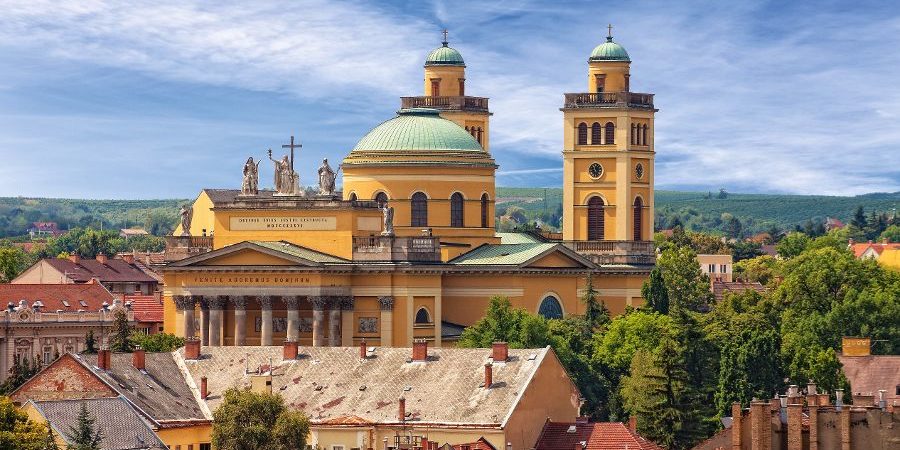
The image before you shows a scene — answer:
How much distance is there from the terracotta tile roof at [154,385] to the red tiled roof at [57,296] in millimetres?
54217

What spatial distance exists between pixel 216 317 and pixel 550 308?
19.6 metres

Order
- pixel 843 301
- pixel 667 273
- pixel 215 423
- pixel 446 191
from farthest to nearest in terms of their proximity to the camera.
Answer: pixel 667 273 → pixel 843 301 → pixel 446 191 → pixel 215 423

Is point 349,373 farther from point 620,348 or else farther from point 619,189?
point 619,189

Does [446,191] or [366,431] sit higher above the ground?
[446,191]

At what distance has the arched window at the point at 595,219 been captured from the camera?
166 meters

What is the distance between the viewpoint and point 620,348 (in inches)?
5640

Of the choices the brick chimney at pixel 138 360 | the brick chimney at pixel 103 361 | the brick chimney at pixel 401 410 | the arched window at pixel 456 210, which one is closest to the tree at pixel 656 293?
the arched window at pixel 456 210

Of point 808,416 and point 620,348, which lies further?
point 620,348

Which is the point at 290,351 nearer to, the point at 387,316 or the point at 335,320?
the point at 335,320

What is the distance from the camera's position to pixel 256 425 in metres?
98.1

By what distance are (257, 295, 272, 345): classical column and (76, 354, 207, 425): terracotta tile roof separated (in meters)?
29.6

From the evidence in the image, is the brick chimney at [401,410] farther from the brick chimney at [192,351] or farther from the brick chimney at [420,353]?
the brick chimney at [192,351]

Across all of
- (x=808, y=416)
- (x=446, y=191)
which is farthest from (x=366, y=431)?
(x=446, y=191)

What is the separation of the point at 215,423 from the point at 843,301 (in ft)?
233
